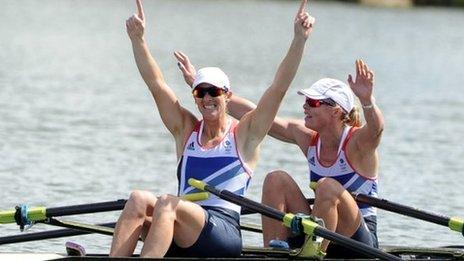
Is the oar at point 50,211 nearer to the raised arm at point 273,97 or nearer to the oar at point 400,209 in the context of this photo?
the raised arm at point 273,97

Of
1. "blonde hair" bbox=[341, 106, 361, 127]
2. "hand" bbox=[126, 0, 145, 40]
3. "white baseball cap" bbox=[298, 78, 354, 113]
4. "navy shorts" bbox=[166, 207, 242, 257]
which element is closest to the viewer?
"navy shorts" bbox=[166, 207, 242, 257]

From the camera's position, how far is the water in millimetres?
18172

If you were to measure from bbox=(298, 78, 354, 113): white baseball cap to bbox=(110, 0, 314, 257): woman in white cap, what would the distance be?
705mm

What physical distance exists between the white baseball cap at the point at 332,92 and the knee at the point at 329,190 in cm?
79

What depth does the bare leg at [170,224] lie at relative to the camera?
1032cm

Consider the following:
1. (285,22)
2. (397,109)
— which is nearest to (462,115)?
(397,109)

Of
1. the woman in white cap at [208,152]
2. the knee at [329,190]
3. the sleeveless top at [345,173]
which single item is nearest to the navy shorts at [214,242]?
the woman in white cap at [208,152]

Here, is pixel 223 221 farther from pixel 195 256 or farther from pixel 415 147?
pixel 415 147

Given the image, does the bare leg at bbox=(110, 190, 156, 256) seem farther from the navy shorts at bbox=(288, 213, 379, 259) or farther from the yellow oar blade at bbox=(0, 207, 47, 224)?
the navy shorts at bbox=(288, 213, 379, 259)

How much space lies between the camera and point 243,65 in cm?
4175

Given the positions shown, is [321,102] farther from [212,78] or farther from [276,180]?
[212,78]

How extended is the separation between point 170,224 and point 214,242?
0.42 metres

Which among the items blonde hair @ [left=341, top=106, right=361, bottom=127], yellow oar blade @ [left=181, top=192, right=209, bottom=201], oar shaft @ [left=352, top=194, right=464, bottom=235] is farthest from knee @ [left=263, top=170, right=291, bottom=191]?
yellow oar blade @ [left=181, top=192, right=209, bottom=201]

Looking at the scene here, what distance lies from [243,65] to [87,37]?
10.1m
